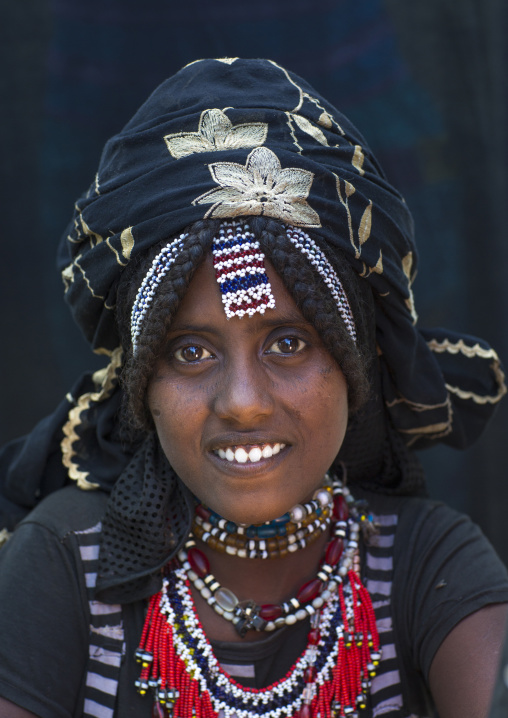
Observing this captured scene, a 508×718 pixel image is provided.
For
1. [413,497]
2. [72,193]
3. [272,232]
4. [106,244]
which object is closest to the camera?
[272,232]

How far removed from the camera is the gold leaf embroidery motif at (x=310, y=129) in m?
1.60

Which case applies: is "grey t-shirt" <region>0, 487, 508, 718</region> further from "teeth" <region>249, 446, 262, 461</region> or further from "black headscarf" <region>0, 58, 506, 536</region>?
"teeth" <region>249, 446, 262, 461</region>

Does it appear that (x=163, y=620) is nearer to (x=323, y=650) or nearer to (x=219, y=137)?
(x=323, y=650)

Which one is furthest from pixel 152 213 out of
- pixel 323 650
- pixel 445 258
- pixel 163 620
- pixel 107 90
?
pixel 445 258

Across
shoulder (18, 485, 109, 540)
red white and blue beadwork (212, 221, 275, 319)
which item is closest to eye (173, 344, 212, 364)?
red white and blue beadwork (212, 221, 275, 319)

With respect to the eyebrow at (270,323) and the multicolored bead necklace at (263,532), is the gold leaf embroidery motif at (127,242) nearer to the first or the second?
the eyebrow at (270,323)

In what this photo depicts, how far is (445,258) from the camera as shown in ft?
9.63

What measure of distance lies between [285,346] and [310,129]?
0.44 metres

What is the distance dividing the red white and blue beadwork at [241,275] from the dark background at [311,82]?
151 cm

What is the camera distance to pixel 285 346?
5.18ft

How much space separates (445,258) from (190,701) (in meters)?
1.88

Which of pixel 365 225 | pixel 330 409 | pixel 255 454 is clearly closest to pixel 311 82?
pixel 365 225

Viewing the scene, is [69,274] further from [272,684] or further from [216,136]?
[272,684]

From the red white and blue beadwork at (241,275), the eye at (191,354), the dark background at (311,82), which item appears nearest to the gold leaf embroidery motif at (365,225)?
the red white and blue beadwork at (241,275)
